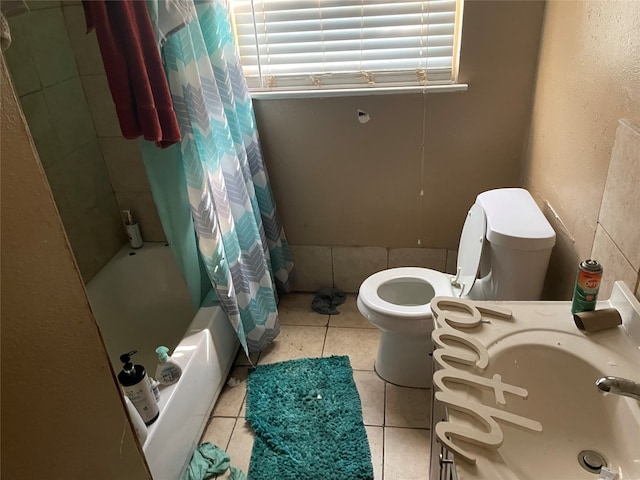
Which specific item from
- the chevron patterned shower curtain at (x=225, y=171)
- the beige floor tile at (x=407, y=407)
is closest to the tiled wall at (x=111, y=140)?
the chevron patterned shower curtain at (x=225, y=171)

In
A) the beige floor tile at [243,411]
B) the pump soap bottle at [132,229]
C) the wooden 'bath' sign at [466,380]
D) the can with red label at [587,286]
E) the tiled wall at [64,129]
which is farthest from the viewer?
the pump soap bottle at [132,229]

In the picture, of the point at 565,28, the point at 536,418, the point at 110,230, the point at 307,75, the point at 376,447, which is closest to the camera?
the point at 536,418

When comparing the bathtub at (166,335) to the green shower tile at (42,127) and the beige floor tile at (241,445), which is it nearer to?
the beige floor tile at (241,445)

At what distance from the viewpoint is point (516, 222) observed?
1.66 meters

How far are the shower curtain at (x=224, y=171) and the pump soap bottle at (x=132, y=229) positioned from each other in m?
0.56

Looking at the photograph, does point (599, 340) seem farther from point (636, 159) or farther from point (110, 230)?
point (110, 230)

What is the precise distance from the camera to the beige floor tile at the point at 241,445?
177 centimetres

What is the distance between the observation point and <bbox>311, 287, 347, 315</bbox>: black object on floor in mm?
2484

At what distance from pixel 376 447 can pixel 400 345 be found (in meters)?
0.39

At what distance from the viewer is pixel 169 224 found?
71.1 inches

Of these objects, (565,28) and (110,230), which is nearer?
(565,28)

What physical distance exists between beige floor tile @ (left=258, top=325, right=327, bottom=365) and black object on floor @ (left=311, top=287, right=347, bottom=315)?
127mm

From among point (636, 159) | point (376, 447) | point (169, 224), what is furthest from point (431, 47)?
point (376, 447)

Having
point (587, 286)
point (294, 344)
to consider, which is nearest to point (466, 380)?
point (587, 286)
